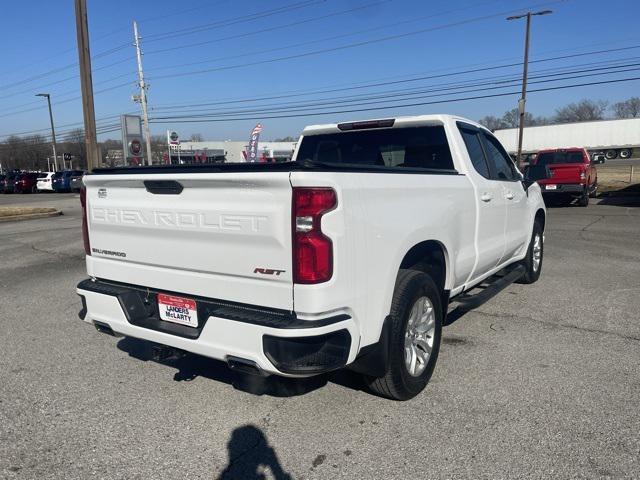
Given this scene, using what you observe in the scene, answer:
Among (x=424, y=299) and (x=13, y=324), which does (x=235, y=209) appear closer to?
(x=424, y=299)

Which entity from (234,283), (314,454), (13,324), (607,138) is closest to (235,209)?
(234,283)

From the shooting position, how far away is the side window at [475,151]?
184 inches

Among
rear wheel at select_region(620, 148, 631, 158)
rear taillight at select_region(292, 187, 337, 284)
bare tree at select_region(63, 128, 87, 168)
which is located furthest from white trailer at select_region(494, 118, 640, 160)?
bare tree at select_region(63, 128, 87, 168)

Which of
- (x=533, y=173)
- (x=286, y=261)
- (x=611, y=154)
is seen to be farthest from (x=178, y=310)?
(x=611, y=154)

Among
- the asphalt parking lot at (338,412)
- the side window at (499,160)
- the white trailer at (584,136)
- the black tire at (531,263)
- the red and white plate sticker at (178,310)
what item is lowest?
the asphalt parking lot at (338,412)

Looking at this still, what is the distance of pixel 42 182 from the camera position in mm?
36844

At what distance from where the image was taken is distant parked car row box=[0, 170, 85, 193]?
34875 millimetres

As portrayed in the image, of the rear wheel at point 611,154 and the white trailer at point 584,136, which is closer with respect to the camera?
the white trailer at point 584,136

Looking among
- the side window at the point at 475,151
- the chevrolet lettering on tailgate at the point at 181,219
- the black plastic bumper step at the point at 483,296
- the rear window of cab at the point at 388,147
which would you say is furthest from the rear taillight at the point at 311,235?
the side window at the point at 475,151

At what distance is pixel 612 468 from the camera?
2.67 m

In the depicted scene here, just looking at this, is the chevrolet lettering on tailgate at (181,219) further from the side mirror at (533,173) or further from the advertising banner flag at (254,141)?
the advertising banner flag at (254,141)

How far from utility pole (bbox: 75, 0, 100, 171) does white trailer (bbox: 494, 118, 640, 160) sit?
48.1 meters

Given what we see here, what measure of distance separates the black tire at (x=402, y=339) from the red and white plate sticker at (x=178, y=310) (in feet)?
4.02

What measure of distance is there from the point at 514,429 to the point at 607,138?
62511mm
